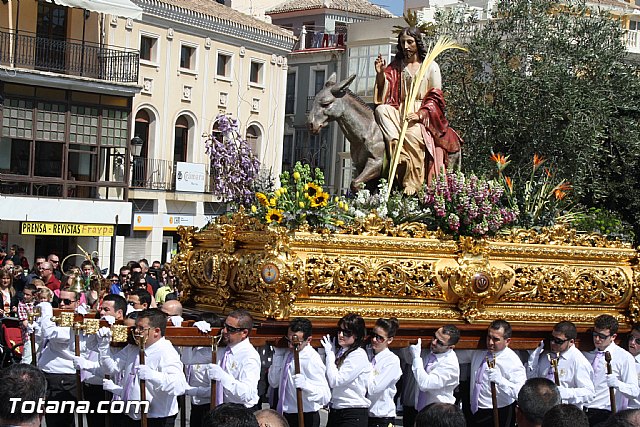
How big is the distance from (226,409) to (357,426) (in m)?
4.85

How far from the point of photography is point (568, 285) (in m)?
11.4

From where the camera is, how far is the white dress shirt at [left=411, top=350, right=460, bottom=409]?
9852 millimetres

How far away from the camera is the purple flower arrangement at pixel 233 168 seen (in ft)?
38.3

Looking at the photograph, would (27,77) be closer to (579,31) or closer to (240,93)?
(240,93)

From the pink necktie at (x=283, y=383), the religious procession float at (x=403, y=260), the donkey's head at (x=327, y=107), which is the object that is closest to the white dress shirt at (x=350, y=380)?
the pink necktie at (x=283, y=383)

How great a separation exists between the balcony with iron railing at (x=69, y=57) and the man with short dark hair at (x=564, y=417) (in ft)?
81.3

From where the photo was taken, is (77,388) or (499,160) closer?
(77,388)

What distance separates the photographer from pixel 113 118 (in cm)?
3066

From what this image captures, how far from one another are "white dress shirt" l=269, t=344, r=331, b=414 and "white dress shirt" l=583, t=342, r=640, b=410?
8.43ft

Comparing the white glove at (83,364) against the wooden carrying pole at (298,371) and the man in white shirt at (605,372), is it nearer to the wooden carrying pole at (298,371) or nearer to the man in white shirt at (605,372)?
the wooden carrying pole at (298,371)

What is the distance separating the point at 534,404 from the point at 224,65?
31.3m

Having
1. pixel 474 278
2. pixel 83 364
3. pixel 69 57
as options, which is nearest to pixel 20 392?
pixel 83 364

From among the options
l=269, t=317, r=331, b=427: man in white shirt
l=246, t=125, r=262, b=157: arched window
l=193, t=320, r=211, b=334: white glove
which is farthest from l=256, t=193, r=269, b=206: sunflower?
l=246, t=125, r=262, b=157: arched window

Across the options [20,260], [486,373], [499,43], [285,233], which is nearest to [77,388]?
[285,233]
